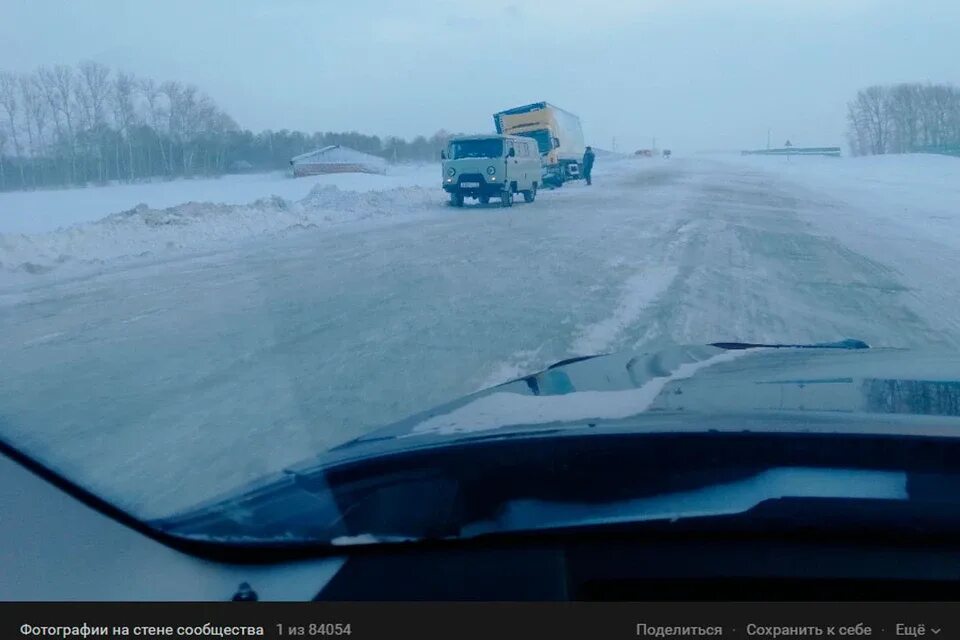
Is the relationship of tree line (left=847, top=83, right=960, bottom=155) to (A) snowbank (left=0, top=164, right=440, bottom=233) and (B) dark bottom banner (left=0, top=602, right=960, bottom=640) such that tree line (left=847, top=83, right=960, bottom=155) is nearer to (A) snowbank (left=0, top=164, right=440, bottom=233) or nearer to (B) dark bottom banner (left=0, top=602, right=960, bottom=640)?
(A) snowbank (left=0, top=164, right=440, bottom=233)

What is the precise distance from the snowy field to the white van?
4.81 metres

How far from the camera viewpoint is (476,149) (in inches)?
1078

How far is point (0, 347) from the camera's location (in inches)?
354

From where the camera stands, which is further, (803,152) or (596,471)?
(803,152)

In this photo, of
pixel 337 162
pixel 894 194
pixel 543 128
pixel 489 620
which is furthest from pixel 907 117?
pixel 489 620

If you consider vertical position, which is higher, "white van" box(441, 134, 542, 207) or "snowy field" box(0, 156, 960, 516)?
"white van" box(441, 134, 542, 207)

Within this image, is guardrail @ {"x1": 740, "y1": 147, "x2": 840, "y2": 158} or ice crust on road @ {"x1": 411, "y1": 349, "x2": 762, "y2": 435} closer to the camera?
ice crust on road @ {"x1": 411, "y1": 349, "x2": 762, "y2": 435}

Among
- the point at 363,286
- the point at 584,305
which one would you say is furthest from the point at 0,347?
the point at 584,305

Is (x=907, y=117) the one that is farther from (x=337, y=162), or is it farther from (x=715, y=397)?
(x=715, y=397)

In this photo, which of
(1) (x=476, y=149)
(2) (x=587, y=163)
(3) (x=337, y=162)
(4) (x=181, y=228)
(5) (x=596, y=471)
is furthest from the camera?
Answer: (2) (x=587, y=163)

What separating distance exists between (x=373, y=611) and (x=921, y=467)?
164 cm

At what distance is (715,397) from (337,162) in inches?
1162

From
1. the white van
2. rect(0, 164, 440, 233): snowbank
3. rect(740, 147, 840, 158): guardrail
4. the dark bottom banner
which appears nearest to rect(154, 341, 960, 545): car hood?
the dark bottom banner

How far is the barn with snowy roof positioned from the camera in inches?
1205
